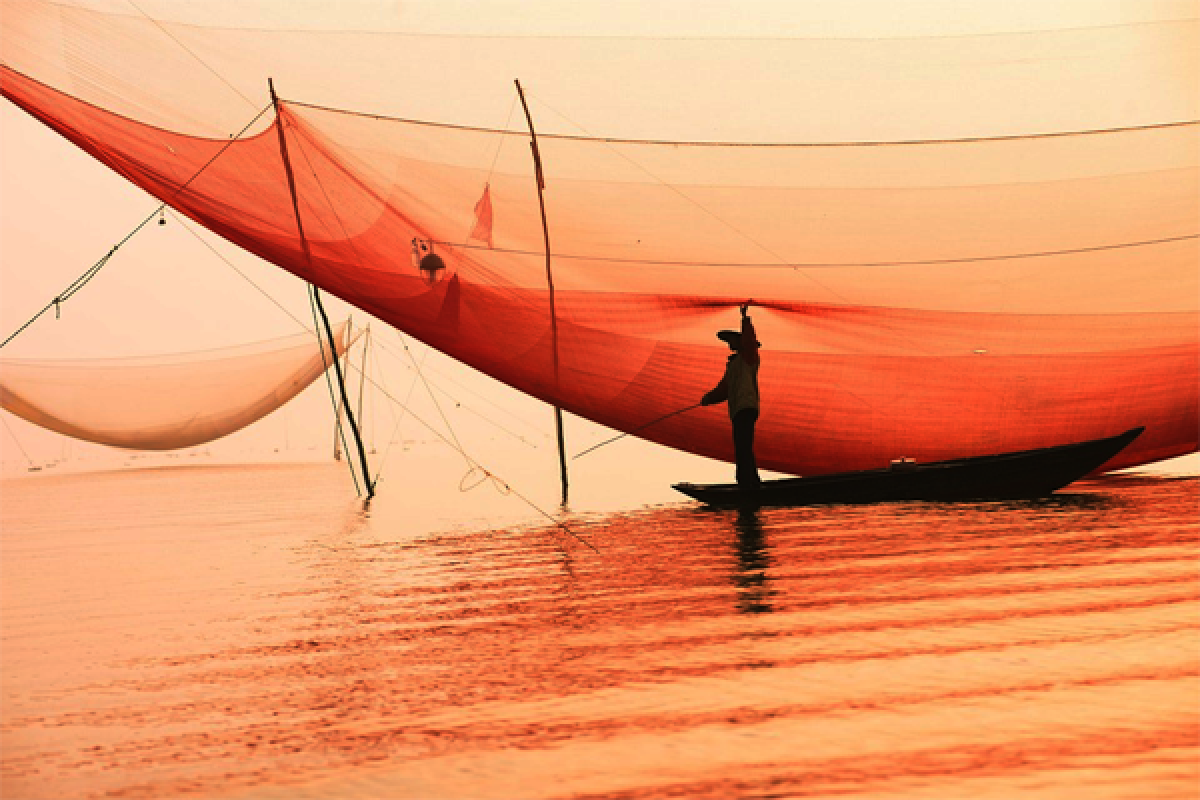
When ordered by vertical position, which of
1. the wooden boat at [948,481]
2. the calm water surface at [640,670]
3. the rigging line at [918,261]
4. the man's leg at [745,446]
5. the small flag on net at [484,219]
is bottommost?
the calm water surface at [640,670]

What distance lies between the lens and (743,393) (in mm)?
10727

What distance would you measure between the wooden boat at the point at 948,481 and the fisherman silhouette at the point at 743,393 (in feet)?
0.67

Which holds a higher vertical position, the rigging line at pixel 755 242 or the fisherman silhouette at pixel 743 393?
the rigging line at pixel 755 242

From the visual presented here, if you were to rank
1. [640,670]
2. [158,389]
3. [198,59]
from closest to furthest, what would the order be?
[640,670] → [198,59] → [158,389]

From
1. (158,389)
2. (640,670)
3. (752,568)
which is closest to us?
(640,670)

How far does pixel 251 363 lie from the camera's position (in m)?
28.3

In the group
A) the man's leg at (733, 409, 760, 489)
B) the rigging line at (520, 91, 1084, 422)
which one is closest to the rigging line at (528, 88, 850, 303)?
the rigging line at (520, 91, 1084, 422)

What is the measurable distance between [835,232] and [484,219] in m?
3.07

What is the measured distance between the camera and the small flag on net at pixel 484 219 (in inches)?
437

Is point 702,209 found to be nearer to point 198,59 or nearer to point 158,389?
point 198,59

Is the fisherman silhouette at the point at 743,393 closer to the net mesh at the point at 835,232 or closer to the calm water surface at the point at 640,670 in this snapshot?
the net mesh at the point at 835,232

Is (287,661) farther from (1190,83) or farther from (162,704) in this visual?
(1190,83)

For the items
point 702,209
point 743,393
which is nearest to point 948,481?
point 743,393

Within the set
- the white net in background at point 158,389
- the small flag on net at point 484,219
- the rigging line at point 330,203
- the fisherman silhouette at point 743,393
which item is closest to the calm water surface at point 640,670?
the fisherman silhouette at point 743,393
